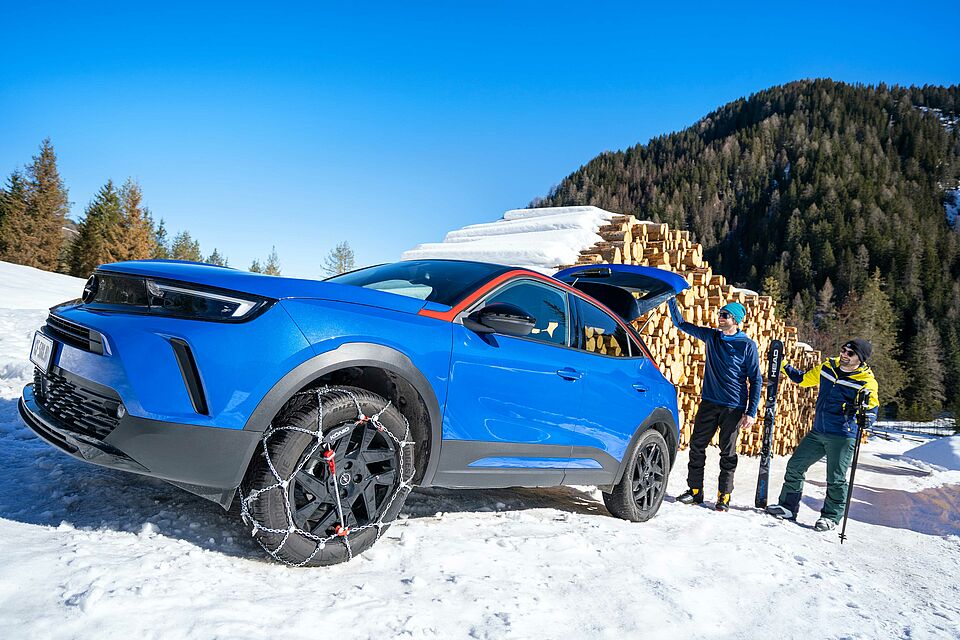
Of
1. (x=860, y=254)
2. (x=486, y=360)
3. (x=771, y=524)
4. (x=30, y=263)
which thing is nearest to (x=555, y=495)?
(x=771, y=524)

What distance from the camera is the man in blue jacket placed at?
18.6 ft

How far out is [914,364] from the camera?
66062 millimetres

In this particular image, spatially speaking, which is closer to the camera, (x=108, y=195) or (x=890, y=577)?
(x=890, y=577)

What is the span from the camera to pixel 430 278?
3.41 m

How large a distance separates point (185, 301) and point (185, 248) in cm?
8209

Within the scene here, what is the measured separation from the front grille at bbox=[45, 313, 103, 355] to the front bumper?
32cm

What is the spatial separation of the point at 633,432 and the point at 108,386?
132 inches

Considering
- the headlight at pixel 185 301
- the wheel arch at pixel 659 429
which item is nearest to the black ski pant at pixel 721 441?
the wheel arch at pixel 659 429

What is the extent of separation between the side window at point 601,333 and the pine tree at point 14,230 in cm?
4946

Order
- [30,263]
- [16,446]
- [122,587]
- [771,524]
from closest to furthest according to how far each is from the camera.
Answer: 1. [122,587]
2. [16,446]
3. [771,524]
4. [30,263]

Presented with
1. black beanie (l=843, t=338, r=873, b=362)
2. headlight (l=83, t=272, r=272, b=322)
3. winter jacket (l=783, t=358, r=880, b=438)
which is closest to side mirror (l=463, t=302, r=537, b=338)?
headlight (l=83, t=272, r=272, b=322)

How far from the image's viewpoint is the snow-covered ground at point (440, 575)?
6.41 ft

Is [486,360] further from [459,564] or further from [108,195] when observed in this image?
[108,195]

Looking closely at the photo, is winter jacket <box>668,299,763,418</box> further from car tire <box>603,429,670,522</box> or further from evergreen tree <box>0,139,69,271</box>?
evergreen tree <box>0,139,69,271</box>
